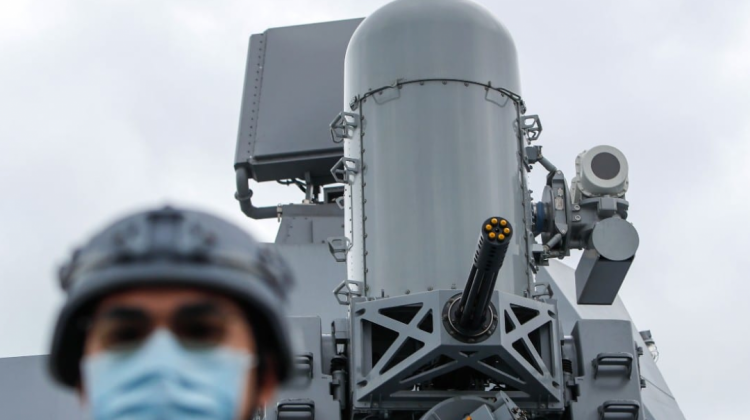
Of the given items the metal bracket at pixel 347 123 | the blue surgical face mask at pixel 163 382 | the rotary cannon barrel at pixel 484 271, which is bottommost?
the blue surgical face mask at pixel 163 382

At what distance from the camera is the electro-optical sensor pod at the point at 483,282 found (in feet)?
20.3

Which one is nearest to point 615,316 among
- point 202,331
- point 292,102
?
point 292,102

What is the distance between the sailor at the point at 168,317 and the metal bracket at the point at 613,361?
660 centimetres

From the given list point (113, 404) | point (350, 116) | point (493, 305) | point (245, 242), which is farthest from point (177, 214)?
point (350, 116)

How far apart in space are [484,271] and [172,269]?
522 cm

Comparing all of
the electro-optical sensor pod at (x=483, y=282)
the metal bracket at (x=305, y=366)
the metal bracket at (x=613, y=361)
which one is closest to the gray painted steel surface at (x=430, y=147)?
the electro-optical sensor pod at (x=483, y=282)

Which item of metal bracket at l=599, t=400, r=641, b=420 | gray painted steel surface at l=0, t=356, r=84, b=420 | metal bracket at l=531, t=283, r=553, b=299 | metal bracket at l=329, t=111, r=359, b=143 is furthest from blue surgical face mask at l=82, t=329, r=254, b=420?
gray painted steel surface at l=0, t=356, r=84, b=420

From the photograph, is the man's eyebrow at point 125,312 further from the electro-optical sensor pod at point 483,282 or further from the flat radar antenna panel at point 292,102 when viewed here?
the flat radar antenna panel at point 292,102

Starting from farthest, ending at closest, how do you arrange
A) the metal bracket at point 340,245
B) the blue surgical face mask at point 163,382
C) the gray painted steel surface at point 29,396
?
the gray painted steel surface at point 29,396, the metal bracket at point 340,245, the blue surgical face mask at point 163,382

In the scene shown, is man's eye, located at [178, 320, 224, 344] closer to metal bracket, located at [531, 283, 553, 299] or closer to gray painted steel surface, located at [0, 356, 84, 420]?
metal bracket, located at [531, 283, 553, 299]

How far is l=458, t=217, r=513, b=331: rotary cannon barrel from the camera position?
619 centimetres

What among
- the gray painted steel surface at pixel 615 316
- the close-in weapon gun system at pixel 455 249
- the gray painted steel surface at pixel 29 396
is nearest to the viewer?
the close-in weapon gun system at pixel 455 249

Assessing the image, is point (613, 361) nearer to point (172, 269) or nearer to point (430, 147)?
point (430, 147)

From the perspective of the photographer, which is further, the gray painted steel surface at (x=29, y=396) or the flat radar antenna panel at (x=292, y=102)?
the flat radar antenna panel at (x=292, y=102)
